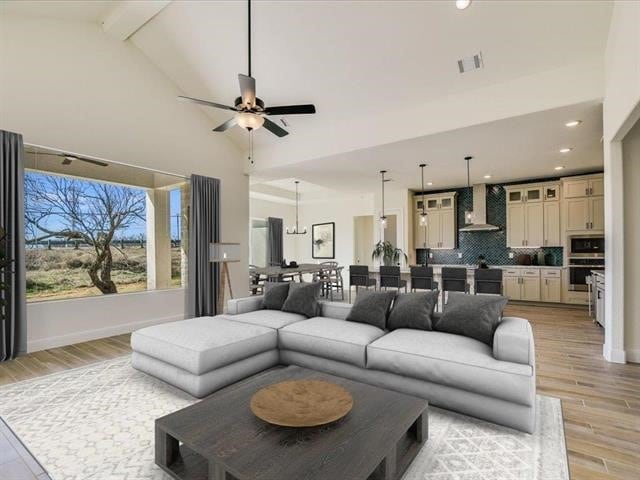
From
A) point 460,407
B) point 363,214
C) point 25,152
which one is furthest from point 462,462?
point 363,214

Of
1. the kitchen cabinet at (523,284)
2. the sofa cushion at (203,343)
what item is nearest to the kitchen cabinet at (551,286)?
the kitchen cabinet at (523,284)

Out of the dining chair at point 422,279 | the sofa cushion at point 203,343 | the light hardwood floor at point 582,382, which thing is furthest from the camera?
the dining chair at point 422,279

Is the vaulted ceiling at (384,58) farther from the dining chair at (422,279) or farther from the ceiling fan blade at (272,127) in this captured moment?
the dining chair at (422,279)

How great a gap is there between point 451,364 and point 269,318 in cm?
206

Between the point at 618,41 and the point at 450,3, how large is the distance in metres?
1.54

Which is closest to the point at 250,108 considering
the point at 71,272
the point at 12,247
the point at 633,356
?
the point at 12,247

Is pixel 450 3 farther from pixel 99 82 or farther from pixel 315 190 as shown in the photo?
pixel 315 190

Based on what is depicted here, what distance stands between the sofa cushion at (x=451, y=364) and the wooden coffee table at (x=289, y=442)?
460 millimetres

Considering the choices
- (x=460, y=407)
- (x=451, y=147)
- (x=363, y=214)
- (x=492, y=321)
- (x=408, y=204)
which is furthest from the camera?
(x=363, y=214)

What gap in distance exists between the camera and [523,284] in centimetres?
712

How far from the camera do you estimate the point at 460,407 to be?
7.86 feet

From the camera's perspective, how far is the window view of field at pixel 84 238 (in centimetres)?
425

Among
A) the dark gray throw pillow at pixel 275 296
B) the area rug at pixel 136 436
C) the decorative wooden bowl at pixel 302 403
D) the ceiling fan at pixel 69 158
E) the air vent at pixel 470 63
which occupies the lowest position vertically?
the area rug at pixel 136 436

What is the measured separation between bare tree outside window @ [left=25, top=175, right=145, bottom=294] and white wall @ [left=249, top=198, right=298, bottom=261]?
17.5 ft
